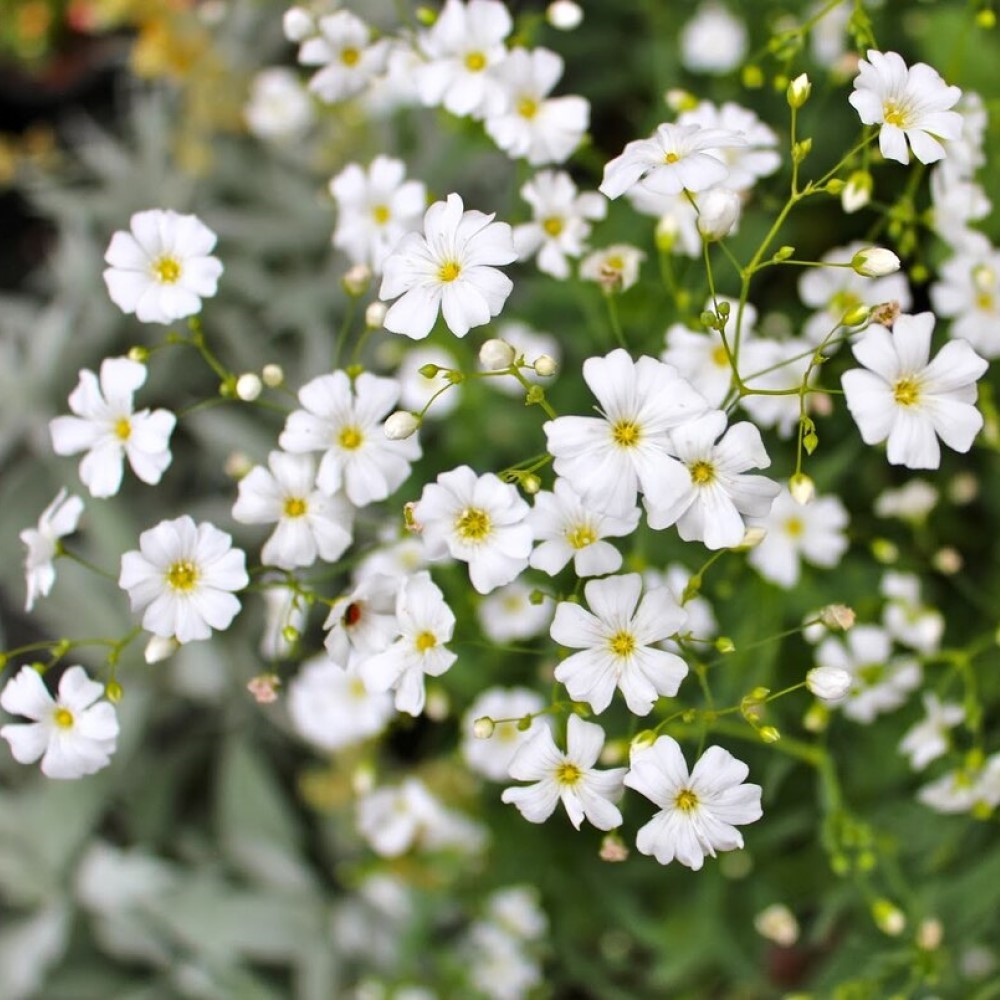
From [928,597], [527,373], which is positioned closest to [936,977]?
[928,597]

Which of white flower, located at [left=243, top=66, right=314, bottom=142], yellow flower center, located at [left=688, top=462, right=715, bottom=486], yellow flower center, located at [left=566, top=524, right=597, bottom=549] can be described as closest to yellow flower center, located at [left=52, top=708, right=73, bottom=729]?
yellow flower center, located at [left=566, top=524, right=597, bottom=549]

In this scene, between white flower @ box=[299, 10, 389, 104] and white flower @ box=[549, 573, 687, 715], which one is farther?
white flower @ box=[299, 10, 389, 104]

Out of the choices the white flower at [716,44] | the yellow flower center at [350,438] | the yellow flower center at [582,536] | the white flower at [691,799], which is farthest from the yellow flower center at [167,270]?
the white flower at [716,44]

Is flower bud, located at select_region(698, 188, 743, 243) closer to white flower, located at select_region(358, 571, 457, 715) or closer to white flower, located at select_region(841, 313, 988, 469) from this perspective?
white flower, located at select_region(841, 313, 988, 469)

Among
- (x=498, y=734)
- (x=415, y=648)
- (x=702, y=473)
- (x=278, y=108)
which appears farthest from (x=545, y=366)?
(x=278, y=108)

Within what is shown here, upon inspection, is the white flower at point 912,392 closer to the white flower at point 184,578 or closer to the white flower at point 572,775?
the white flower at point 572,775

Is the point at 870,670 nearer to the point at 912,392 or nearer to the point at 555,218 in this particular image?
the point at 912,392

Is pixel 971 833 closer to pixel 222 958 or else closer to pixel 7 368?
pixel 222 958
